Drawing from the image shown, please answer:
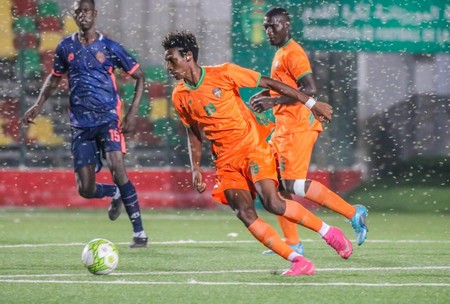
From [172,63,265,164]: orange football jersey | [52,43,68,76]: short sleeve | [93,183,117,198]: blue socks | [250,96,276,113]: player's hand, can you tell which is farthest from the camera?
[93,183,117,198]: blue socks

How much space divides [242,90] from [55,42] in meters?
2.69

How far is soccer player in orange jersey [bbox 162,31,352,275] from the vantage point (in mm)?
7594

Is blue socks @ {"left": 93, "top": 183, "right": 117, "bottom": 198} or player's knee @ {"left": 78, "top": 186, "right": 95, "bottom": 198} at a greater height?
player's knee @ {"left": 78, "top": 186, "right": 95, "bottom": 198}

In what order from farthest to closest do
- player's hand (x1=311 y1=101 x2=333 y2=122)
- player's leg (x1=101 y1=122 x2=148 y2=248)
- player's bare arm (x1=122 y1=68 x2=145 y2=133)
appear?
player's leg (x1=101 y1=122 x2=148 y2=248) → player's bare arm (x1=122 y1=68 x2=145 y2=133) → player's hand (x1=311 y1=101 x2=333 y2=122)

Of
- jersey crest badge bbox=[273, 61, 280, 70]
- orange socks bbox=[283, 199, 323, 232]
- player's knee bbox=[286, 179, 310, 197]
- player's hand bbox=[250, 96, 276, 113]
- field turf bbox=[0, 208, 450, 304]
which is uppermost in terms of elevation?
jersey crest badge bbox=[273, 61, 280, 70]

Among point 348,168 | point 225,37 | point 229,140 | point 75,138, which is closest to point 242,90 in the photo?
point 225,37

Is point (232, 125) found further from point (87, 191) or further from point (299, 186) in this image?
point (87, 191)

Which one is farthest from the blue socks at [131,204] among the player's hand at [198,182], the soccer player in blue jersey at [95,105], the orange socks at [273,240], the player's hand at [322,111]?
the player's hand at [322,111]

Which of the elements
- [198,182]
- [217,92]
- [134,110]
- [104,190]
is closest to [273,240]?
[198,182]

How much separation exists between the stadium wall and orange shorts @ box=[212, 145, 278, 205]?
6.84 meters

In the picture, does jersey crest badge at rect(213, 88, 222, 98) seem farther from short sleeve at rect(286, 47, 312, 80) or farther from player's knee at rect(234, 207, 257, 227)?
short sleeve at rect(286, 47, 312, 80)

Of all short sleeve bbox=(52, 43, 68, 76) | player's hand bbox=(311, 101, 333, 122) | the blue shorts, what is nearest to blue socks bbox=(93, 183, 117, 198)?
the blue shorts

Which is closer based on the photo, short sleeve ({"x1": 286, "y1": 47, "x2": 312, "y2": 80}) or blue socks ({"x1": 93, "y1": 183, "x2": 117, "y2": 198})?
short sleeve ({"x1": 286, "y1": 47, "x2": 312, "y2": 80})

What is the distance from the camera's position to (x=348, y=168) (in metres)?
15.1
